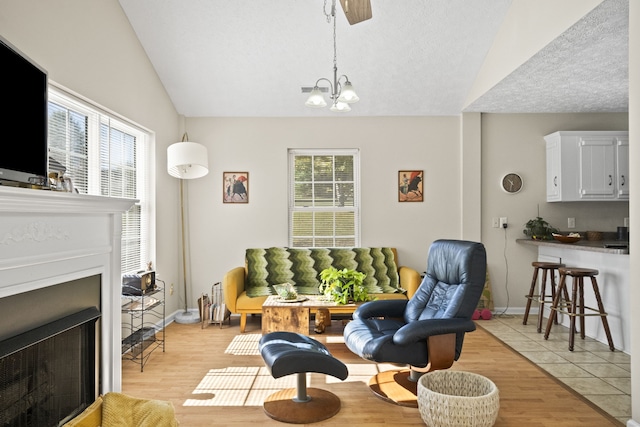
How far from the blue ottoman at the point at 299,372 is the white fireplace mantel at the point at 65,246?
2.88 ft

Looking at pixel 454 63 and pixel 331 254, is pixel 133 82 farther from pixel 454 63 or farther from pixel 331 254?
pixel 454 63

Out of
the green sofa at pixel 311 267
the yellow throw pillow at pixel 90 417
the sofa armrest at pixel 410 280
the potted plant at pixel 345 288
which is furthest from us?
the green sofa at pixel 311 267

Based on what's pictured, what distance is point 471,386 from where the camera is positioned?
9.37 feet

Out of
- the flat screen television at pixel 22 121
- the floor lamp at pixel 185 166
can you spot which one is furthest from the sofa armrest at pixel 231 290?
the flat screen television at pixel 22 121

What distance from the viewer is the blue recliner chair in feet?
9.57

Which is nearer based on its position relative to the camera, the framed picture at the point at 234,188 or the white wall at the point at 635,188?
the white wall at the point at 635,188

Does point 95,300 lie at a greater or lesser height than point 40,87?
lesser

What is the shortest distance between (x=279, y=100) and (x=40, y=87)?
3.30 meters

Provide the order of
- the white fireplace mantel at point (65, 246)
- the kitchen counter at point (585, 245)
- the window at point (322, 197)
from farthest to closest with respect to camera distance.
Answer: the window at point (322, 197)
the kitchen counter at point (585, 245)
the white fireplace mantel at point (65, 246)

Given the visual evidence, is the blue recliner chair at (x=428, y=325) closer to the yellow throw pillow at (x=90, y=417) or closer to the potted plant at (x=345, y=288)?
the potted plant at (x=345, y=288)

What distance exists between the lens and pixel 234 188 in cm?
562

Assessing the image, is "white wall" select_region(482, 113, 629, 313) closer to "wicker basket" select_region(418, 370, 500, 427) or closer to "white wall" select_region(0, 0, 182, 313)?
"wicker basket" select_region(418, 370, 500, 427)

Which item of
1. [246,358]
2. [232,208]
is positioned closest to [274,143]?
[232,208]

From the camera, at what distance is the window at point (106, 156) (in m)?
3.37
